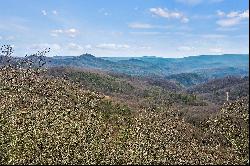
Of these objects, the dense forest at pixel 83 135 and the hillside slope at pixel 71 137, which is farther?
the dense forest at pixel 83 135

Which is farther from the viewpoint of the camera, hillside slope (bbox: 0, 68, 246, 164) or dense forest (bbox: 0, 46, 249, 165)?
dense forest (bbox: 0, 46, 249, 165)

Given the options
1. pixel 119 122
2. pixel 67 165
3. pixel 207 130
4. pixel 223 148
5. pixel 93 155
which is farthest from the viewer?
pixel 207 130

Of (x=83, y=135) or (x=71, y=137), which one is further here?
(x=83, y=135)

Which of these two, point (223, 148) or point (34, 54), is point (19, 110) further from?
point (223, 148)

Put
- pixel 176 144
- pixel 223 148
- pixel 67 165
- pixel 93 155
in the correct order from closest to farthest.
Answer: pixel 67 165 → pixel 93 155 → pixel 176 144 → pixel 223 148

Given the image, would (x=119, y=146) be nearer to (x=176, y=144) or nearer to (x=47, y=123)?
(x=47, y=123)

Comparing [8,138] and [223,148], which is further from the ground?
[8,138]

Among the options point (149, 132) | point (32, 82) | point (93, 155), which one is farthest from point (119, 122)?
point (93, 155)

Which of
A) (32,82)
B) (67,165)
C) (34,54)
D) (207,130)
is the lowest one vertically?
(207,130)

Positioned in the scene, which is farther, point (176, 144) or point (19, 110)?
point (176, 144)

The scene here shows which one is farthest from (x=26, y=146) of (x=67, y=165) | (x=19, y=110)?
(x=19, y=110)
